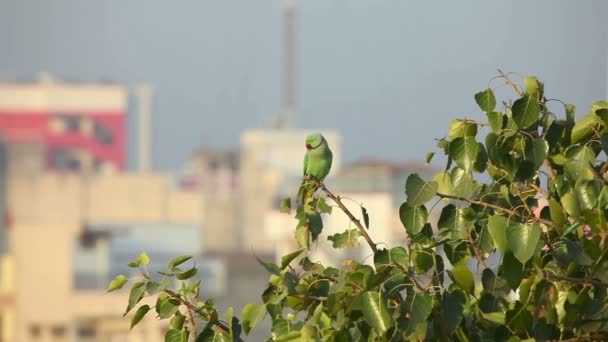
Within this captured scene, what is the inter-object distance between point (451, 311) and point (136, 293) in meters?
0.54

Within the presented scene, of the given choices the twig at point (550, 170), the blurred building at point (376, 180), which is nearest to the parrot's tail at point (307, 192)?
the twig at point (550, 170)

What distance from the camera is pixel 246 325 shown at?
2457mm

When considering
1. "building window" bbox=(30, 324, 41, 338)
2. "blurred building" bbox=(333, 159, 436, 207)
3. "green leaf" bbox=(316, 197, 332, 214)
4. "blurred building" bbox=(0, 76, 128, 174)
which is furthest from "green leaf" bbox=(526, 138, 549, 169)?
"blurred building" bbox=(0, 76, 128, 174)

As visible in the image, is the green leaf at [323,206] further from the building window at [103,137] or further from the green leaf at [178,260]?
the building window at [103,137]

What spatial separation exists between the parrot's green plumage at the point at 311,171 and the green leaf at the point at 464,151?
0.29 m

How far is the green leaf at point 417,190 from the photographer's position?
2484 millimetres

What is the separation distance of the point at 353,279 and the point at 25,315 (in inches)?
1647

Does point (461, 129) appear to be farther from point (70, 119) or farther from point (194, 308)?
point (70, 119)

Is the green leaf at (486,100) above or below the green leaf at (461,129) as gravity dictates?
above

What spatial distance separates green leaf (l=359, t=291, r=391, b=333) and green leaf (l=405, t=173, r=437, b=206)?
0.28m

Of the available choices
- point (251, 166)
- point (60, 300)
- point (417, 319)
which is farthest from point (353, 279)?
point (251, 166)

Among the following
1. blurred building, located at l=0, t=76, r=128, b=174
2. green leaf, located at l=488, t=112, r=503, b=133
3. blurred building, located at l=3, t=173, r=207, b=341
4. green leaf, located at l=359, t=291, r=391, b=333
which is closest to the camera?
green leaf, located at l=359, t=291, r=391, b=333

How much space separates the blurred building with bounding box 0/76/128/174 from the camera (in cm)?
7700

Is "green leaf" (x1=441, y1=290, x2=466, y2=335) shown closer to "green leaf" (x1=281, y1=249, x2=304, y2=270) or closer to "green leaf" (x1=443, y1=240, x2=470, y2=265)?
"green leaf" (x1=443, y1=240, x2=470, y2=265)
